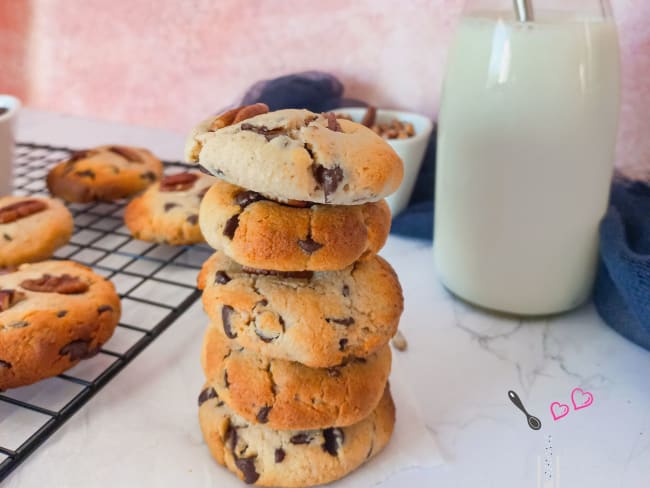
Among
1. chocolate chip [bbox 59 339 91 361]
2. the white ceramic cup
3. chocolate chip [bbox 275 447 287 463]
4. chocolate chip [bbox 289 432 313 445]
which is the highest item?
the white ceramic cup

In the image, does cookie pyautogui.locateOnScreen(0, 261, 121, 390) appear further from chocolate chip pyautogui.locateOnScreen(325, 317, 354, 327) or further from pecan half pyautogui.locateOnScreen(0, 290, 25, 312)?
chocolate chip pyautogui.locateOnScreen(325, 317, 354, 327)

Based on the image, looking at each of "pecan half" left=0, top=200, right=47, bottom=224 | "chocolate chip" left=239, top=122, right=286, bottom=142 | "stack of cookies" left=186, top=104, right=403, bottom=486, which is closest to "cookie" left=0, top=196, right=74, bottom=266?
"pecan half" left=0, top=200, right=47, bottom=224

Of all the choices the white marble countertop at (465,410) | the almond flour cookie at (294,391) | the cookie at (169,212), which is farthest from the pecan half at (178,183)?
the almond flour cookie at (294,391)

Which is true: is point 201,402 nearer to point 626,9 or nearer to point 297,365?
point 297,365

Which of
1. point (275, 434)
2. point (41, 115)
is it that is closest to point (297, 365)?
point (275, 434)

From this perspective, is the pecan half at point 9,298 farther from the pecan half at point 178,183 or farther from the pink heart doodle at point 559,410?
the pink heart doodle at point 559,410
